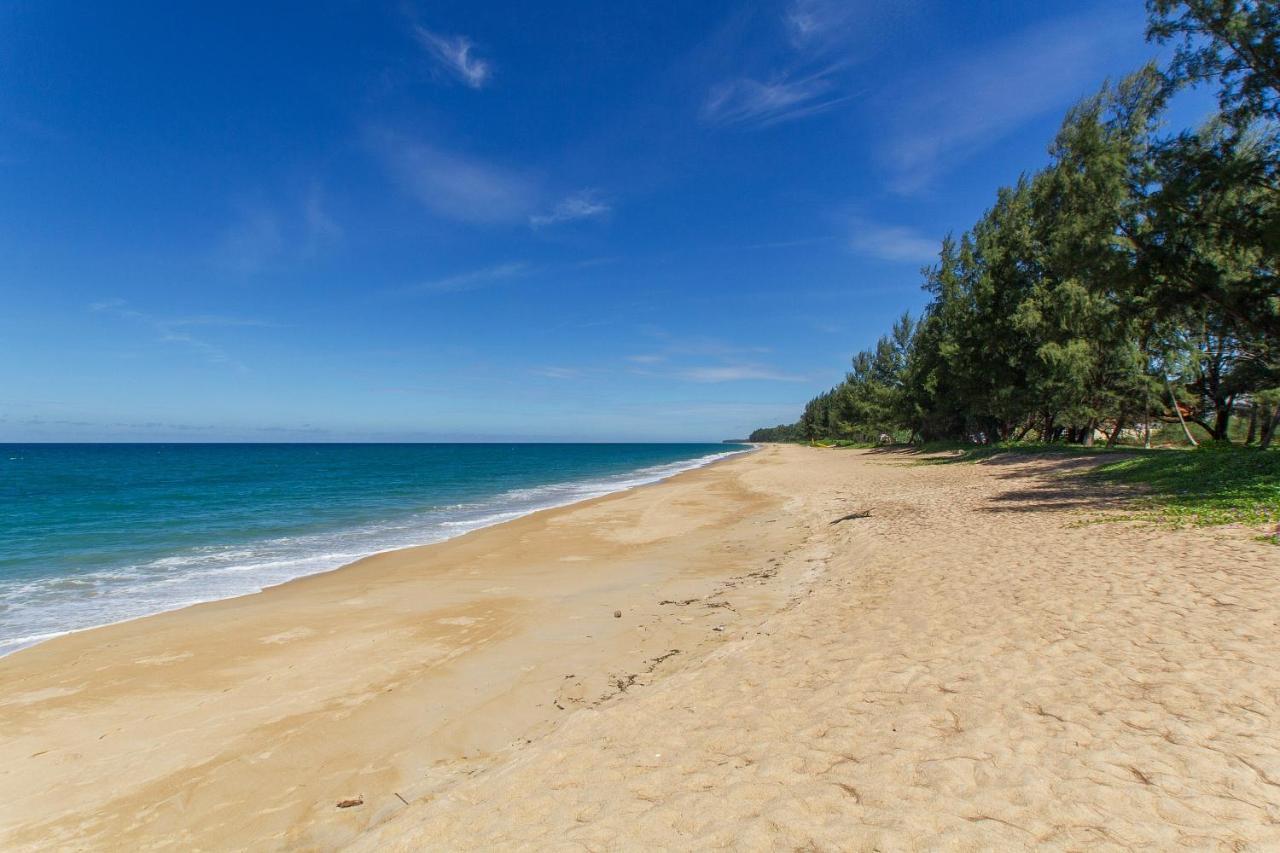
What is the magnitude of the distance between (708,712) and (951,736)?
215 cm

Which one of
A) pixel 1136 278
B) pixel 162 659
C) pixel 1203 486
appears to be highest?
pixel 1136 278

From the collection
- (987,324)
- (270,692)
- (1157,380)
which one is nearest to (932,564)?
(270,692)

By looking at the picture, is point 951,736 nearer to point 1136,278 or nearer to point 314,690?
point 314,690

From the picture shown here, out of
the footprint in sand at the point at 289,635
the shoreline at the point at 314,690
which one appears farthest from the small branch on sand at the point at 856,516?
the footprint in sand at the point at 289,635

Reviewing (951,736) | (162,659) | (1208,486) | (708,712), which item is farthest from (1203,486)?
(162,659)

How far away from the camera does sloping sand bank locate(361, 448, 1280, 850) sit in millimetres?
3383

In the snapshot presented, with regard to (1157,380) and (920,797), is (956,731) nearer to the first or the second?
(920,797)

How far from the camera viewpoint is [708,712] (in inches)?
214

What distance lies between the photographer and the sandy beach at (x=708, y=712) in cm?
364

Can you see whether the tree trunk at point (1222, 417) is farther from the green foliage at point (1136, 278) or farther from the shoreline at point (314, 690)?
the shoreline at point (314, 690)

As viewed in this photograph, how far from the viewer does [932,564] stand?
33.0ft

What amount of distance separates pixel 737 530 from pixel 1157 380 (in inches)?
1172

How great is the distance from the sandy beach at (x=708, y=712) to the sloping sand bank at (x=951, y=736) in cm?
3

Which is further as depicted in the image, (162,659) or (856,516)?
(856,516)
